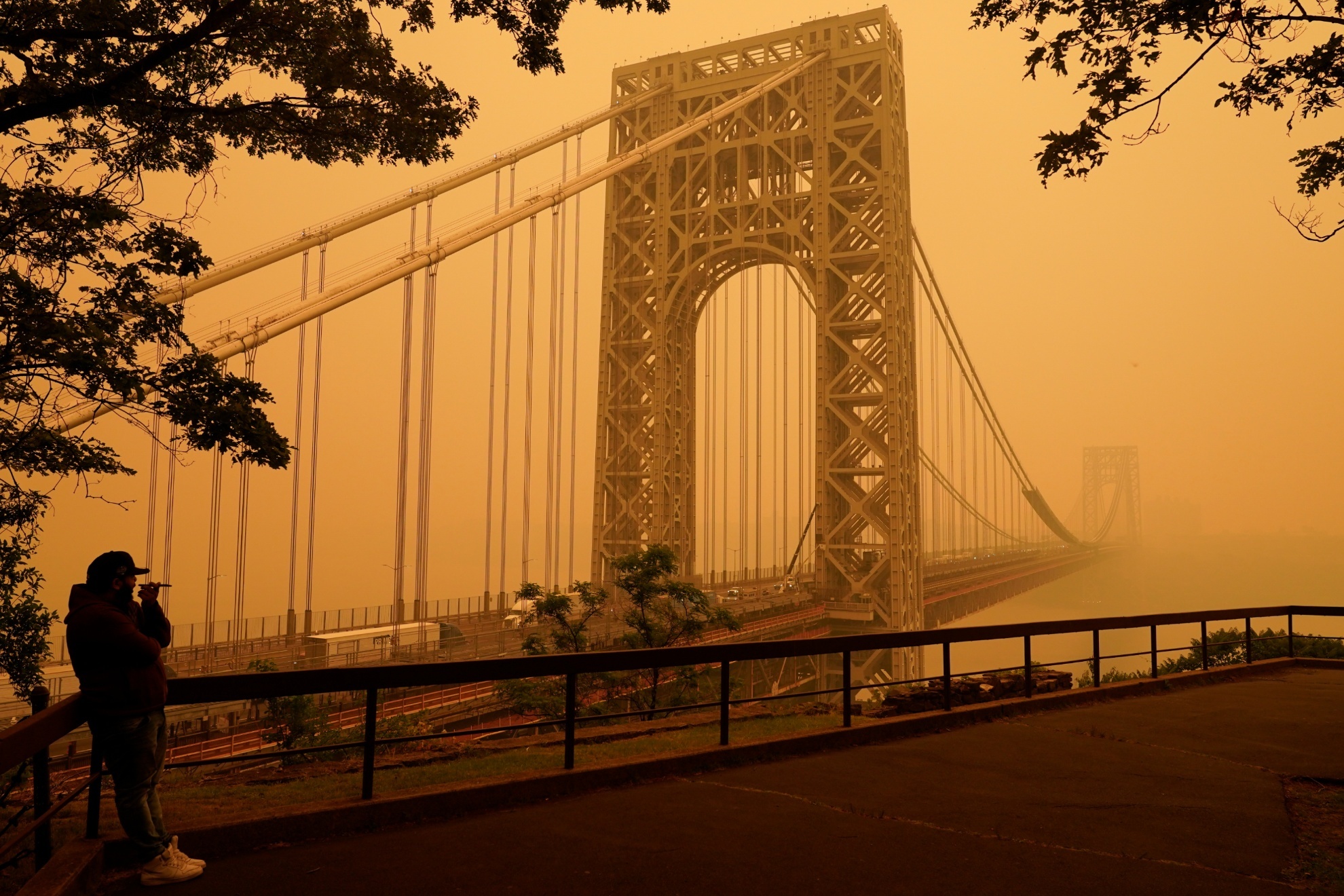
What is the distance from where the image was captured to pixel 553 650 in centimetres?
2070

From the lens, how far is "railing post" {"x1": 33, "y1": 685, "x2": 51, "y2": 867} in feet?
11.9

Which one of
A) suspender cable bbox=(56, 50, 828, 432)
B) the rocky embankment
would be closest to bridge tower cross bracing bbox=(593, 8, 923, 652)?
suspender cable bbox=(56, 50, 828, 432)

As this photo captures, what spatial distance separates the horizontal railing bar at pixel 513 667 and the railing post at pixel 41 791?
56 centimetres

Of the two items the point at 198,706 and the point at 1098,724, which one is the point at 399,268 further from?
the point at 1098,724

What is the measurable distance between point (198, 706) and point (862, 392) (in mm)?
26196

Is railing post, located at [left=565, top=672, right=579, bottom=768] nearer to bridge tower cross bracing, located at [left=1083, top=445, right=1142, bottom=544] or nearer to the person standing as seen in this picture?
the person standing

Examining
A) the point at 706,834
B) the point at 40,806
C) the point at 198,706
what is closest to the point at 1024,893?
the point at 706,834

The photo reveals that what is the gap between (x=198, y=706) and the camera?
1602cm

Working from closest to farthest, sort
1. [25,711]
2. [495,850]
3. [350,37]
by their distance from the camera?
[495,850] < [350,37] < [25,711]

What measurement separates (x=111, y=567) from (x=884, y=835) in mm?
3939

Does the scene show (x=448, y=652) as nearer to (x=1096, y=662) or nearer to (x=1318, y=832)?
(x=1096, y=662)

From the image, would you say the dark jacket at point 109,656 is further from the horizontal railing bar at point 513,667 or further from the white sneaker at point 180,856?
the white sneaker at point 180,856

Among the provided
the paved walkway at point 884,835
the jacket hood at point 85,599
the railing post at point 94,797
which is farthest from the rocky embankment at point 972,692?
the jacket hood at point 85,599

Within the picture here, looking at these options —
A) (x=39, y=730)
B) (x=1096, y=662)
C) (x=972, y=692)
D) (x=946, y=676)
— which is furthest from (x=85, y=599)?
(x=1096, y=662)
